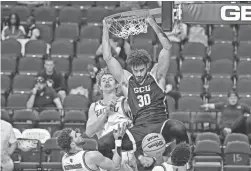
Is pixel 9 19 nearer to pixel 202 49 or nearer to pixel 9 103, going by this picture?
pixel 9 103

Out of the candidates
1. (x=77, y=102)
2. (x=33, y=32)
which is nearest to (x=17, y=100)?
(x=77, y=102)

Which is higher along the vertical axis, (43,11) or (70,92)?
(43,11)

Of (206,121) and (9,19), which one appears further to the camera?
(9,19)

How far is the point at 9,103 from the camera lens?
15.5 m

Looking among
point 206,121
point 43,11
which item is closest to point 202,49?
point 206,121

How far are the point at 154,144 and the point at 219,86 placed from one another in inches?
269

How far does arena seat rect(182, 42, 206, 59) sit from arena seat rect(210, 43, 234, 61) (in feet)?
0.71

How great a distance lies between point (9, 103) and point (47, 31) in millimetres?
2755

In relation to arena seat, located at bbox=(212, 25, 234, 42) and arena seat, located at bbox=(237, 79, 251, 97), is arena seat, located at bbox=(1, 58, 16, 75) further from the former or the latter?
arena seat, located at bbox=(237, 79, 251, 97)

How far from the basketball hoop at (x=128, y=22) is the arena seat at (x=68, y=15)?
8.01m

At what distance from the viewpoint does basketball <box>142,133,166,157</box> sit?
898 cm

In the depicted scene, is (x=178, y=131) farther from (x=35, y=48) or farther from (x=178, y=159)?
(x=35, y=48)

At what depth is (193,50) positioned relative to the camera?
16688 millimetres

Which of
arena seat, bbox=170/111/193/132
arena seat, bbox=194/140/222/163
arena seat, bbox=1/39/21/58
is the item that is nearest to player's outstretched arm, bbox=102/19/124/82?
arena seat, bbox=194/140/222/163
